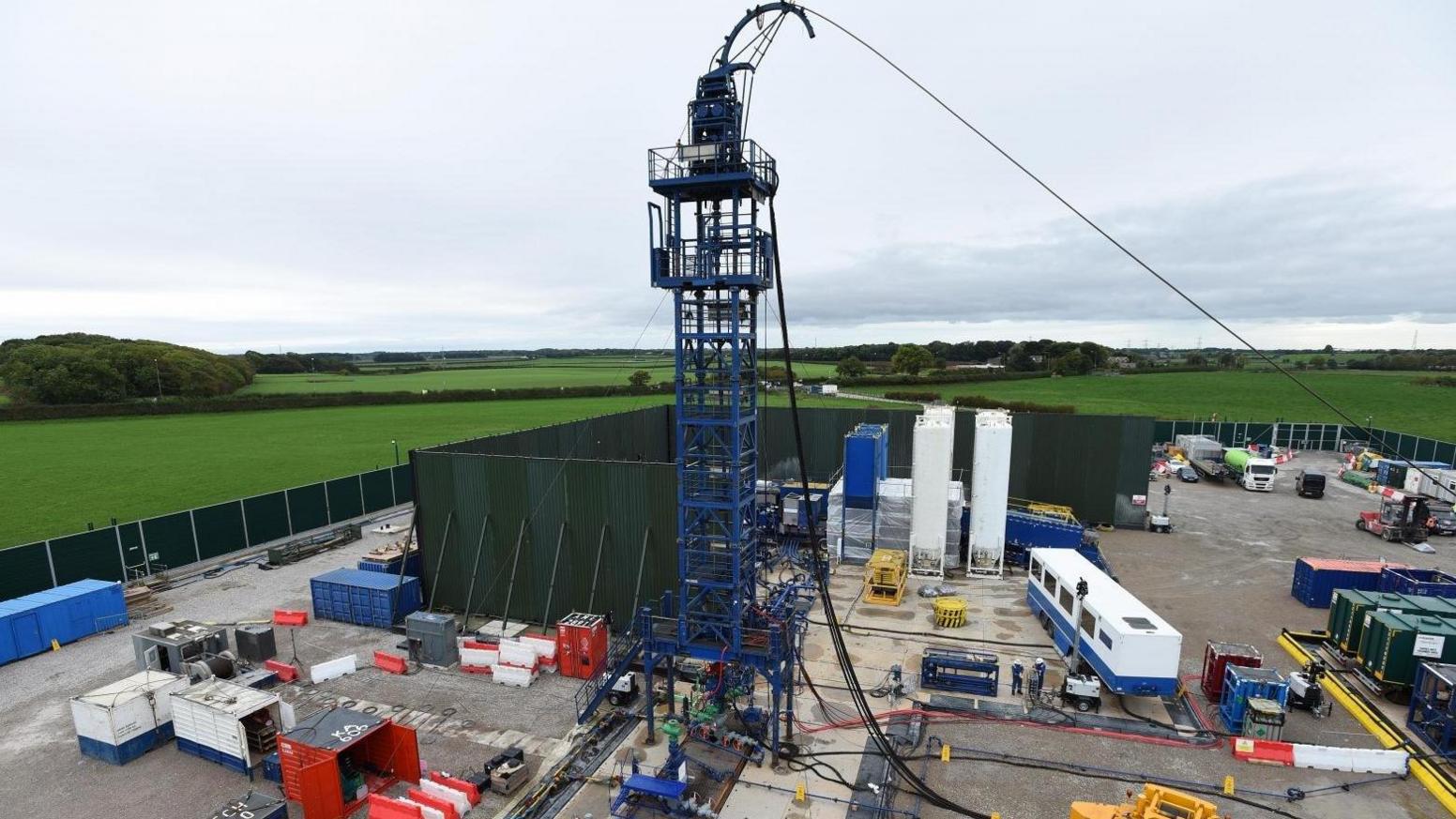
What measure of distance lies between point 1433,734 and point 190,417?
369 ft

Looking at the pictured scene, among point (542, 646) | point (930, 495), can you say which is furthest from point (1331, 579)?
point (542, 646)

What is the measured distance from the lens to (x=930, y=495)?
28.1 m

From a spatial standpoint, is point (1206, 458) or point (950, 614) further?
point (1206, 458)

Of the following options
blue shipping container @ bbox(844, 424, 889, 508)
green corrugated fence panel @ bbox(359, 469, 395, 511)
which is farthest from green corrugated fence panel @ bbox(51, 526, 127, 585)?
blue shipping container @ bbox(844, 424, 889, 508)

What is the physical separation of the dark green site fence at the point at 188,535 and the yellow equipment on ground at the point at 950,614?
20.6 m

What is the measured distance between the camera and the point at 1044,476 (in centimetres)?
3609

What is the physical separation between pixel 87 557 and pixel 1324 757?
1691 inches

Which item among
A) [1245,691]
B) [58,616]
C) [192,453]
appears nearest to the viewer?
[1245,691]

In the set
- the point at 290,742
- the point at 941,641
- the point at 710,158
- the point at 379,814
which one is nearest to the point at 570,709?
the point at 379,814

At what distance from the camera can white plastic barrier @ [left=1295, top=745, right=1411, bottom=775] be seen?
15.0 metres

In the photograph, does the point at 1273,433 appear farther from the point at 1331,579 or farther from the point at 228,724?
the point at 228,724

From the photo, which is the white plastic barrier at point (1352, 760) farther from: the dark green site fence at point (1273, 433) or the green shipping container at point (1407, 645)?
the dark green site fence at point (1273, 433)

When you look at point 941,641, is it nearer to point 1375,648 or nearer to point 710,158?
point 1375,648

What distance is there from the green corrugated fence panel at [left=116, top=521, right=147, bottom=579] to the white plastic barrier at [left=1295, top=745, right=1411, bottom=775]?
4193 cm
